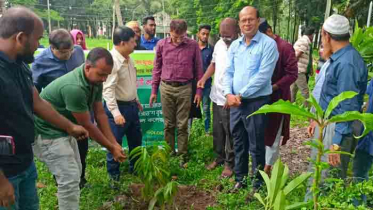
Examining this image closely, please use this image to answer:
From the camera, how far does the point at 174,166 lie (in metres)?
4.05

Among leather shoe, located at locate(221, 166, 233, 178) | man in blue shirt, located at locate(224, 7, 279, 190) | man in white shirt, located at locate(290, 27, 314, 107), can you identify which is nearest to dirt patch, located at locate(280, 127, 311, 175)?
leather shoe, located at locate(221, 166, 233, 178)

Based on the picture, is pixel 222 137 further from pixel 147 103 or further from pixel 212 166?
pixel 147 103

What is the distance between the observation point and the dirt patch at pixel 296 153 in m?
4.35

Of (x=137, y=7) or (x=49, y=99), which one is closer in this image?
(x=49, y=99)

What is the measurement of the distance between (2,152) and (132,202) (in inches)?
69.4

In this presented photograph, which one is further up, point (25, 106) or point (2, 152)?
point (25, 106)

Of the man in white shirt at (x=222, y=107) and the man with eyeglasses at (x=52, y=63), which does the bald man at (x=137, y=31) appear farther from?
the man with eyeglasses at (x=52, y=63)

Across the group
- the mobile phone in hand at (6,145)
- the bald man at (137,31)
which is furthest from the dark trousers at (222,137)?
the mobile phone in hand at (6,145)

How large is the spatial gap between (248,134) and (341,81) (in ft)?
3.77

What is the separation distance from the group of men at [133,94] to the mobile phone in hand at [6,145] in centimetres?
13

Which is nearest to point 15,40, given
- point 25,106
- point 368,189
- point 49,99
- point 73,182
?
point 25,106

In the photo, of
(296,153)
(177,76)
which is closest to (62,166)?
(177,76)

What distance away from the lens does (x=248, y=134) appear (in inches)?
133

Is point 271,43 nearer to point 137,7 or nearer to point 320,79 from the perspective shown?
point 320,79
